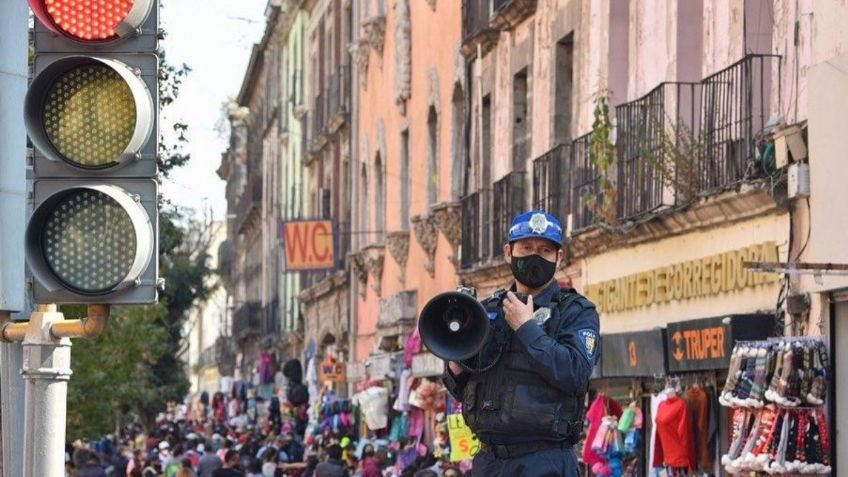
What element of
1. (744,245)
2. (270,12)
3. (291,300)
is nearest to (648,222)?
(744,245)

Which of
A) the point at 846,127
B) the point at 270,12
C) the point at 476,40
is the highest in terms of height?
the point at 270,12

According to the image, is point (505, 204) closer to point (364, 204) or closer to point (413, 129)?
point (413, 129)

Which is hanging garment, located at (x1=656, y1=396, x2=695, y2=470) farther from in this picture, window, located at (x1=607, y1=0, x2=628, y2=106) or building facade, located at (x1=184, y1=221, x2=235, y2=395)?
building facade, located at (x1=184, y1=221, x2=235, y2=395)

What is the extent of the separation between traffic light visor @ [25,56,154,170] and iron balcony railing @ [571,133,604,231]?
44.9 feet

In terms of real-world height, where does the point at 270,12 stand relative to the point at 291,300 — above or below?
above

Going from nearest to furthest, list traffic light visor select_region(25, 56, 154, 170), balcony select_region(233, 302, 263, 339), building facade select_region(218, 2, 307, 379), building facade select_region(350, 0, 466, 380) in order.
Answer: traffic light visor select_region(25, 56, 154, 170) → building facade select_region(350, 0, 466, 380) → building facade select_region(218, 2, 307, 379) → balcony select_region(233, 302, 263, 339)

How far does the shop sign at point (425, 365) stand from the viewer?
25.4 meters

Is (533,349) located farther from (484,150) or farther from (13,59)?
(484,150)

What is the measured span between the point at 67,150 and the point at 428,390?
21.5 m

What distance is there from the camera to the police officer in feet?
24.5

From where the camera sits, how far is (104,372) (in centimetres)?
3303

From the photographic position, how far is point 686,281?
→ 18.1m

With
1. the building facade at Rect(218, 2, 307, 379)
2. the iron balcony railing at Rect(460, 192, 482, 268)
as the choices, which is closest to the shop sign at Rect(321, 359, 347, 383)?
the building facade at Rect(218, 2, 307, 379)

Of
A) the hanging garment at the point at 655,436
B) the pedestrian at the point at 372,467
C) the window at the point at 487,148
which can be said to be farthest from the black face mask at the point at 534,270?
the window at the point at 487,148
